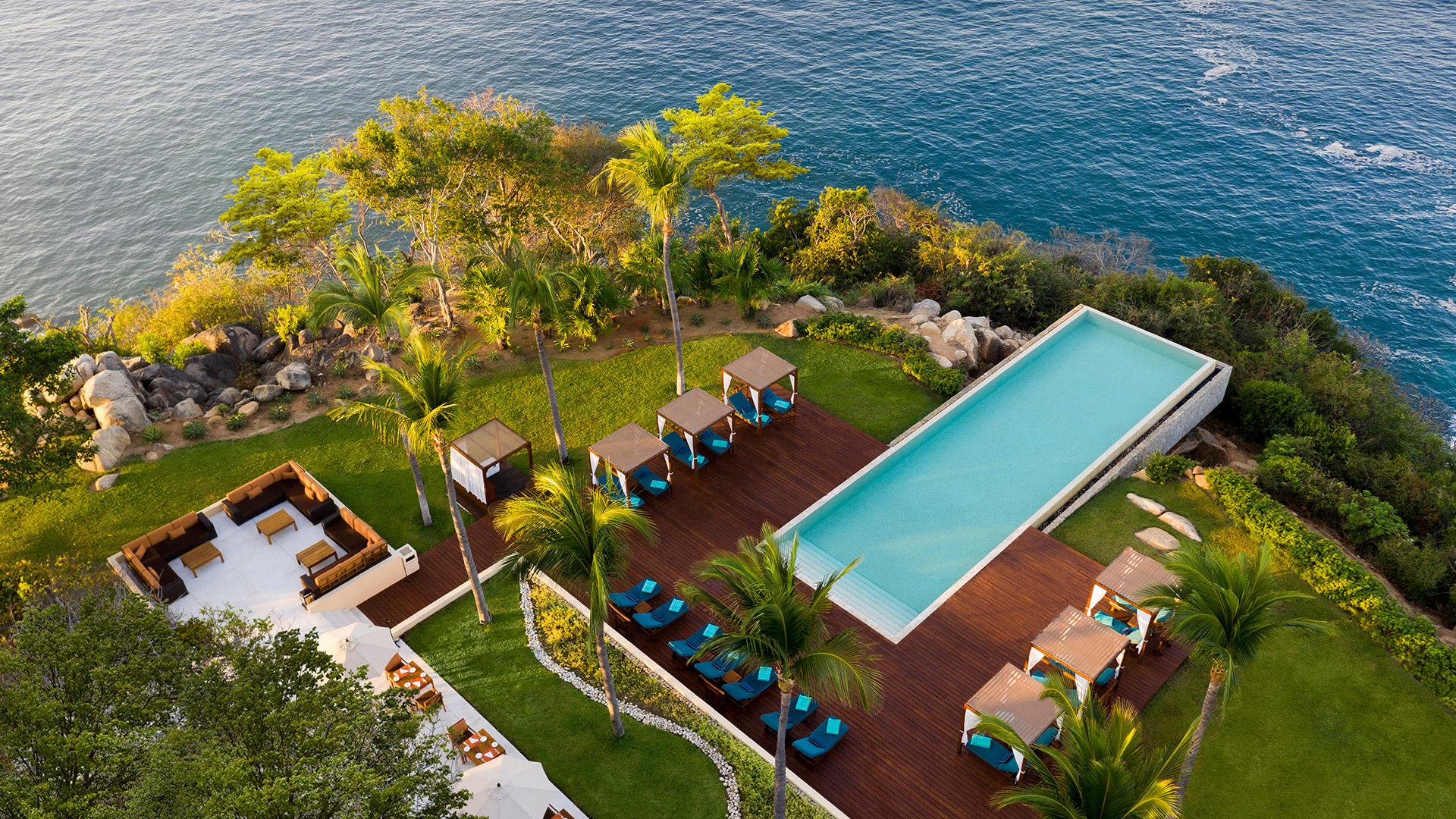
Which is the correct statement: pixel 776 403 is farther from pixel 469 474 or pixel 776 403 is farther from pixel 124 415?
pixel 124 415

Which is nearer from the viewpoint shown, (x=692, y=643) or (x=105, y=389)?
→ (x=692, y=643)

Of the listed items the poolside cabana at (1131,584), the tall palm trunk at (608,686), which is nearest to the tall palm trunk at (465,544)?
the tall palm trunk at (608,686)

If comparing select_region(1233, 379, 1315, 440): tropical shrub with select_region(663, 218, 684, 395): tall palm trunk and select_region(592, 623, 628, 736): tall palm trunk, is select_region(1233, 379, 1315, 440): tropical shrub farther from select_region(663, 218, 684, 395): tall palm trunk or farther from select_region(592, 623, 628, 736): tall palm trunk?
select_region(592, 623, 628, 736): tall palm trunk

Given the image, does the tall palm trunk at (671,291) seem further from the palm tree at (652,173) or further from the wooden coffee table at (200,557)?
the wooden coffee table at (200,557)

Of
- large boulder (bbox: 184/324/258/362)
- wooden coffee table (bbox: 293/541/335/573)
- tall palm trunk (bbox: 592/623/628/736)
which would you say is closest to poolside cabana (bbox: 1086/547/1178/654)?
tall palm trunk (bbox: 592/623/628/736)

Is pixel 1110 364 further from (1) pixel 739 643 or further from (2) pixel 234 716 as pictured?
(2) pixel 234 716

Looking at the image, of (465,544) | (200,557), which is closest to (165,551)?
(200,557)

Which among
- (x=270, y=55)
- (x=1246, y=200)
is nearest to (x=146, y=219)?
(x=270, y=55)
